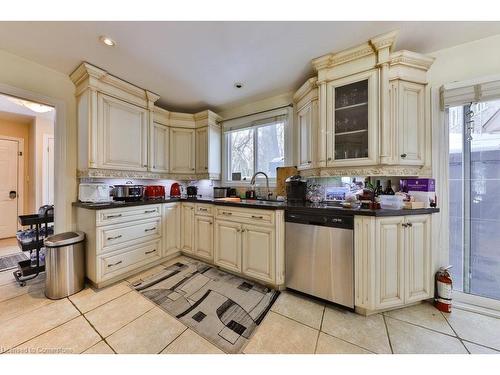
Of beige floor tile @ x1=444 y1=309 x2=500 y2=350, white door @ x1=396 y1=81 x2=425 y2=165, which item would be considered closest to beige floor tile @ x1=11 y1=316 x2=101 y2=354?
beige floor tile @ x1=444 y1=309 x2=500 y2=350

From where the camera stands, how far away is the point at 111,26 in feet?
4.97

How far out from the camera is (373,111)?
175 centimetres

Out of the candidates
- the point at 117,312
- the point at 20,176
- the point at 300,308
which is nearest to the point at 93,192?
the point at 117,312

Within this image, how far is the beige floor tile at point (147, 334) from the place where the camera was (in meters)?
1.24

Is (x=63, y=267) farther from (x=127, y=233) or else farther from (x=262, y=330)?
(x=262, y=330)

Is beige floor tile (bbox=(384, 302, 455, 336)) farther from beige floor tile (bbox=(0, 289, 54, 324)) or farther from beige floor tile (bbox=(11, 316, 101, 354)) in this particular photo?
beige floor tile (bbox=(0, 289, 54, 324))

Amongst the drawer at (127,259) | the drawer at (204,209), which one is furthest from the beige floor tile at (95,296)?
the drawer at (204,209)

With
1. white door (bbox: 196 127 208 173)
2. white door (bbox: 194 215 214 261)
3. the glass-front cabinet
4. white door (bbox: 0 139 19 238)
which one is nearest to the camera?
the glass-front cabinet

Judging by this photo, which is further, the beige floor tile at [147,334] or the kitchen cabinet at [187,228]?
the kitchen cabinet at [187,228]

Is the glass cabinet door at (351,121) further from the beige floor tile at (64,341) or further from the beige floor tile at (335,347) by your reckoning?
the beige floor tile at (64,341)

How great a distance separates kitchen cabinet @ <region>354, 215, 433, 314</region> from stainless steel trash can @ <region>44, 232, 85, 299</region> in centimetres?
268

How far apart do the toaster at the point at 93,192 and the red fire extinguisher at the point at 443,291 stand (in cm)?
349

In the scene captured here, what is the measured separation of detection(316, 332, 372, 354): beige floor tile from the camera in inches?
47.8

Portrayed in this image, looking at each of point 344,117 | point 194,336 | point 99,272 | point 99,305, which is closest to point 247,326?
point 194,336
